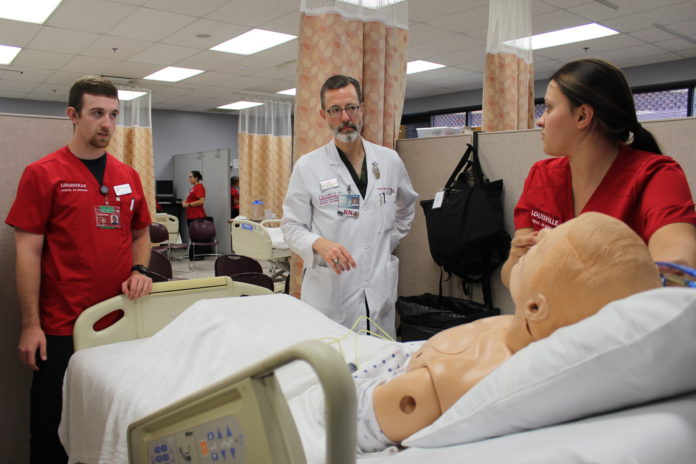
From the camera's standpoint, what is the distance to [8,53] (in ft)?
21.9

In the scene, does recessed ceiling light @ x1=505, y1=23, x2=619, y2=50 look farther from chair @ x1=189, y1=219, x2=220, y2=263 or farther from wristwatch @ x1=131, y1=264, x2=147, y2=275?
wristwatch @ x1=131, y1=264, x2=147, y2=275

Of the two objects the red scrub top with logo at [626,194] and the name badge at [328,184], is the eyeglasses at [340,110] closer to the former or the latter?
the name badge at [328,184]

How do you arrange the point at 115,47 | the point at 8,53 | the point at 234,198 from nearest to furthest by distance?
the point at 115,47 < the point at 8,53 < the point at 234,198

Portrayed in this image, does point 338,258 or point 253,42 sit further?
point 253,42

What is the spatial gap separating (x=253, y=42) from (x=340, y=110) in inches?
186

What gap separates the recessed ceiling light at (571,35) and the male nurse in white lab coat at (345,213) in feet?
16.0

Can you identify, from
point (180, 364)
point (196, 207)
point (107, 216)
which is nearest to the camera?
point (180, 364)

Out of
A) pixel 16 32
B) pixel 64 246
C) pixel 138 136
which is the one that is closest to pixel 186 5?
pixel 16 32

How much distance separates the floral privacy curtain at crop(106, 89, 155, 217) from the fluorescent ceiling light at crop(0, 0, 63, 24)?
329 cm

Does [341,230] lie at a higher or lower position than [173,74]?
lower

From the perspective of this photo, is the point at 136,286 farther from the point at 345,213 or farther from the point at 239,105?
the point at 239,105

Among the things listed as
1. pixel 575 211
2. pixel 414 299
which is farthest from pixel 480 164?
pixel 575 211

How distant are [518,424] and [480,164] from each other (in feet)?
6.82

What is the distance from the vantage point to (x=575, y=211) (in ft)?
4.77
